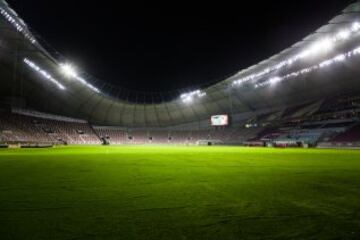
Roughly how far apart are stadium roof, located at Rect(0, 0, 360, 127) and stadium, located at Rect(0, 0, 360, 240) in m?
0.31

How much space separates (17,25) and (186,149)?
27365 millimetres

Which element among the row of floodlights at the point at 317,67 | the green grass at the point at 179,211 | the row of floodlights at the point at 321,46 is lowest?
the green grass at the point at 179,211

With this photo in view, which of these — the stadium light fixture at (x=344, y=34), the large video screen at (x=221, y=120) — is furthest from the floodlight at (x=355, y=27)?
the large video screen at (x=221, y=120)

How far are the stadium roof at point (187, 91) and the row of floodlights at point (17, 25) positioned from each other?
11 cm

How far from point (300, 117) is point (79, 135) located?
5202cm

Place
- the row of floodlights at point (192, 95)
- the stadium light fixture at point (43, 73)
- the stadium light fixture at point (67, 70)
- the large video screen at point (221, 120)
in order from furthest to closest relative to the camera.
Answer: the row of floodlights at point (192, 95) → the large video screen at point (221, 120) → the stadium light fixture at point (67, 70) → the stadium light fixture at point (43, 73)

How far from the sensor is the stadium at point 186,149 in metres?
5.02

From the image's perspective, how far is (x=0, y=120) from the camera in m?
53.2

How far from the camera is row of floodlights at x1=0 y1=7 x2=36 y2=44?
3742 centimetres

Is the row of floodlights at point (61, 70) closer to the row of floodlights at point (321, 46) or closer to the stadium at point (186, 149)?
the stadium at point (186, 149)

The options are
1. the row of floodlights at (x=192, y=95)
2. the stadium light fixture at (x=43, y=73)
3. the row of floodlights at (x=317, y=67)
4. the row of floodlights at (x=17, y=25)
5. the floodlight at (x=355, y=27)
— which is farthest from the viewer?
the row of floodlights at (x=192, y=95)

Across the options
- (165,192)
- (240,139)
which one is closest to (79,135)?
(240,139)

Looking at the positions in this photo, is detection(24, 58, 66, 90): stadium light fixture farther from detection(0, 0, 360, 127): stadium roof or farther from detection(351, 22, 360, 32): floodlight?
detection(351, 22, 360, 32): floodlight

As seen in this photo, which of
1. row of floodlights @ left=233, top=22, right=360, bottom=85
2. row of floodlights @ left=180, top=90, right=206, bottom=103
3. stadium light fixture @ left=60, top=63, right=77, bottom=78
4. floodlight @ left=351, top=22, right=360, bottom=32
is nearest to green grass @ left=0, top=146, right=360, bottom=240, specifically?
floodlight @ left=351, top=22, right=360, bottom=32
